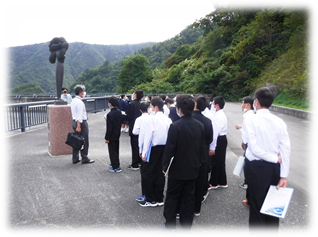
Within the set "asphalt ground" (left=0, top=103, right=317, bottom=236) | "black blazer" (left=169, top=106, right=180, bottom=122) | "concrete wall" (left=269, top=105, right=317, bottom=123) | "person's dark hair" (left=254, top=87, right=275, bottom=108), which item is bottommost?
"asphalt ground" (left=0, top=103, right=317, bottom=236)

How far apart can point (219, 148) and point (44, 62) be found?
429 ft

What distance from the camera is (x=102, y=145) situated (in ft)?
28.8

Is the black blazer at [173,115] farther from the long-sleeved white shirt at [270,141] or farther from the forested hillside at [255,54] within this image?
the forested hillside at [255,54]

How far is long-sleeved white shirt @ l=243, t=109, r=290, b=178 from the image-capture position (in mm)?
2799

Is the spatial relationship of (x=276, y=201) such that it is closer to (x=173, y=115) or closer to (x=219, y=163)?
(x=219, y=163)

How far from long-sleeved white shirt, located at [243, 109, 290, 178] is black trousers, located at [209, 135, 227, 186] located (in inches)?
81.2

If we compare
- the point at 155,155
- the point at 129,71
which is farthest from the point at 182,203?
the point at 129,71

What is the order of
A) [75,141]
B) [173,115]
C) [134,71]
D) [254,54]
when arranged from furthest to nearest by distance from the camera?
1. [134,71]
2. [254,54]
3. [173,115]
4. [75,141]

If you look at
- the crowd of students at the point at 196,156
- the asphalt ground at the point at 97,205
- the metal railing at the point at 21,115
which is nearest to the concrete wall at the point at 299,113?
the asphalt ground at the point at 97,205

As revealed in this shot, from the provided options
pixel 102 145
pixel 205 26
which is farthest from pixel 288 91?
pixel 205 26

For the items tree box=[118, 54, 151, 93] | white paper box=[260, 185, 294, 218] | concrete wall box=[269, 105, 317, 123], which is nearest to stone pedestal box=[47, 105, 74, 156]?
white paper box=[260, 185, 294, 218]

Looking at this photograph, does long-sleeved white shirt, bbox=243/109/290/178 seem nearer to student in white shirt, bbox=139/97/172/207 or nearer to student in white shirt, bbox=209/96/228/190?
student in white shirt, bbox=139/97/172/207

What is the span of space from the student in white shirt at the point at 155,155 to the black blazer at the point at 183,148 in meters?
0.70

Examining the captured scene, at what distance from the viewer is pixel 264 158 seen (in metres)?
2.82
